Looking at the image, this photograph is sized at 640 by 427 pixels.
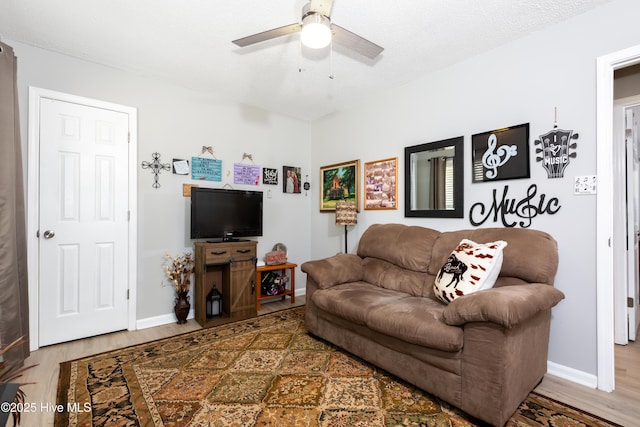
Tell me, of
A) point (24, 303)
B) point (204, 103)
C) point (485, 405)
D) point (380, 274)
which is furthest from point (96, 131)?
point (485, 405)

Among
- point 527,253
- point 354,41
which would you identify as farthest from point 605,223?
point 354,41

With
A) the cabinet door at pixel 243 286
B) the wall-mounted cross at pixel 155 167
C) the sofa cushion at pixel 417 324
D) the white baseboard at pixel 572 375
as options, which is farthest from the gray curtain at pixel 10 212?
the white baseboard at pixel 572 375

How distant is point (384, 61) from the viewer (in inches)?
106

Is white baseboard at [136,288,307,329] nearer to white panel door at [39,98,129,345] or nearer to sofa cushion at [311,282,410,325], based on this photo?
white panel door at [39,98,129,345]

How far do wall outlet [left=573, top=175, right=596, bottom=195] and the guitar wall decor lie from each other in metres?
0.10

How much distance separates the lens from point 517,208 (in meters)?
2.31

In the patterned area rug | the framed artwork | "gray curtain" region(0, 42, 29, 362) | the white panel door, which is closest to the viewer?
the patterned area rug

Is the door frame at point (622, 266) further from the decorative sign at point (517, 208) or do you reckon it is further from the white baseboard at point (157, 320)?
the white baseboard at point (157, 320)

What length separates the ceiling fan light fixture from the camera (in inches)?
65.6

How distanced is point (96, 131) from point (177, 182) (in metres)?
0.81

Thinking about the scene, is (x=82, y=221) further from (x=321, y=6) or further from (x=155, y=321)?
(x=321, y=6)

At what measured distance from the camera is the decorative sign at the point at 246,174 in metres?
3.62

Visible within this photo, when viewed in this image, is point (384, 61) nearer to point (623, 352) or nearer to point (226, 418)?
point (226, 418)

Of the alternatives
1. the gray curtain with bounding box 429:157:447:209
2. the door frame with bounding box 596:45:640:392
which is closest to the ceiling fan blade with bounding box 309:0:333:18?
the gray curtain with bounding box 429:157:447:209
